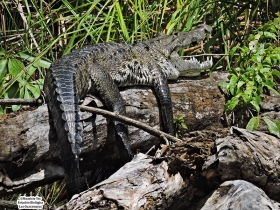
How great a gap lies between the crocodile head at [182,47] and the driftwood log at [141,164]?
1.35 meters

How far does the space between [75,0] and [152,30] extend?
0.76 meters

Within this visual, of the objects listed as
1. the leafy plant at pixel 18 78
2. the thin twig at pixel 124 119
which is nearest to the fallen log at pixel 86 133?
the thin twig at pixel 124 119

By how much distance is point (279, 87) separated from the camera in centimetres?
459

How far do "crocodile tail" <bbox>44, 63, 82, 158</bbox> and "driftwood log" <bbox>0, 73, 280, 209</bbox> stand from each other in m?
0.08

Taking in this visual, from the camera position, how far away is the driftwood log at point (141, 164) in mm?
2775

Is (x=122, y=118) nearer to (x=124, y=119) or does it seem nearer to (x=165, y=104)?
(x=124, y=119)

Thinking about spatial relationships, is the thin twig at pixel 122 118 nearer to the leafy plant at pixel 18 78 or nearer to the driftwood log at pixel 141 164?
the driftwood log at pixel 141 164

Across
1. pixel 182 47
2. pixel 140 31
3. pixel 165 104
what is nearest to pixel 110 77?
pixel 165 104

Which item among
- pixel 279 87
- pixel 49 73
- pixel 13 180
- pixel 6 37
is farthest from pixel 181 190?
pixel 6 37

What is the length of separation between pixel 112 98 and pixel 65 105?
1.72 feet

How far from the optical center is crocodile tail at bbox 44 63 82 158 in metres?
3.24

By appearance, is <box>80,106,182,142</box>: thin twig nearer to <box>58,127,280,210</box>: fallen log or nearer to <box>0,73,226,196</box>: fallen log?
<box>0,73,226,196</box>: fallen log

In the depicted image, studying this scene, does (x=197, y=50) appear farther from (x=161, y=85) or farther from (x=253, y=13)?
(x=161, y=85)

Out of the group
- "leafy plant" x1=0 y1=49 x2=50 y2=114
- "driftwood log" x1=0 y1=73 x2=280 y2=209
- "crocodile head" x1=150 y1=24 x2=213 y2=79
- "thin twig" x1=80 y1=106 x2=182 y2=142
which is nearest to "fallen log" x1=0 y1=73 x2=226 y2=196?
"driftwood log" x1=0 y1=73 x2=280 y2=209
